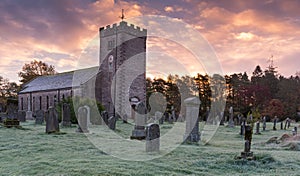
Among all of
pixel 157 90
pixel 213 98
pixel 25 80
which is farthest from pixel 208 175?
pixel 25 80

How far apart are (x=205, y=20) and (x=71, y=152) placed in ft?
32.4

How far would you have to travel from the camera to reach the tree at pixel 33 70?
A: 61.4 metres

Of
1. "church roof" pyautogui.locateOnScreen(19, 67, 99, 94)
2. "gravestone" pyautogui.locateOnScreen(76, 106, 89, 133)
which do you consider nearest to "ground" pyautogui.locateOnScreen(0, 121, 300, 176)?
"gravestone" pyautogui.locateOnScreen(76, 106, 89, 133)

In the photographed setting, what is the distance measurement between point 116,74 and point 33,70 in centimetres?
3424

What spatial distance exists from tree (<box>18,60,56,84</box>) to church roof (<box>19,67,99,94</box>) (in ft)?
38.7

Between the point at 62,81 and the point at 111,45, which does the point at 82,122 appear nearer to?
the point at 111,45

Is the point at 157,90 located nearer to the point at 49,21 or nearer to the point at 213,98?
the point at 213,98

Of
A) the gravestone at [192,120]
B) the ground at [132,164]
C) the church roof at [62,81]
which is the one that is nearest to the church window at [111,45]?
the church roof at [62,81]

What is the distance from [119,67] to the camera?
36.8 m

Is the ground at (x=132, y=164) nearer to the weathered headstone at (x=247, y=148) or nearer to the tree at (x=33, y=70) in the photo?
the weathered headstone at (x=247, y=148)

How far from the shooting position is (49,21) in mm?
15922

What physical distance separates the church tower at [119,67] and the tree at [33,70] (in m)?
29.8

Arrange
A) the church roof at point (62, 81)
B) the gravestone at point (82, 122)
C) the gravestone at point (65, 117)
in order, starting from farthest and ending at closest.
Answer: the church roof at point (62, 81) < the gravestone at point (65, 117) < the gravestone at point (82, 122)

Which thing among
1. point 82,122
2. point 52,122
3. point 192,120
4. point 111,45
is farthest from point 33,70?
point 192,120
